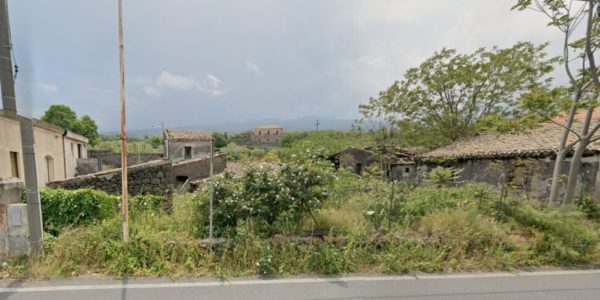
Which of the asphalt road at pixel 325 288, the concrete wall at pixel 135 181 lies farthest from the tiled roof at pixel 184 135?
the asphalt road at pixel 325 288

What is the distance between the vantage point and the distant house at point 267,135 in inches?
3120

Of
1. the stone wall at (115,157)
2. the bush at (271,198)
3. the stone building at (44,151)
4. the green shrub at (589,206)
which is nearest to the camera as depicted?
the bush at (271,198)

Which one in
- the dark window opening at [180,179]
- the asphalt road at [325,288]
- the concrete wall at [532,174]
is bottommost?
the dark window opening at [180,179]

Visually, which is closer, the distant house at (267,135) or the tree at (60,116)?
the tree at (60,116)

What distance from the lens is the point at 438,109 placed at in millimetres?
17031

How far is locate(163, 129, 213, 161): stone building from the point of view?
23.3 metres

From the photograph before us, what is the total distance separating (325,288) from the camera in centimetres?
358

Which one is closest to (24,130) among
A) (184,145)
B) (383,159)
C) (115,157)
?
(383,159)

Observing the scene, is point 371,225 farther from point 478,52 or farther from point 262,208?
point 478,52

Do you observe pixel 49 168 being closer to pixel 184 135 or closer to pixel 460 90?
pixel 184 135

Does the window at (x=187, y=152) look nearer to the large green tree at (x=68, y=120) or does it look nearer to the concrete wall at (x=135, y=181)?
the concrete wall at (x=135, y=181)

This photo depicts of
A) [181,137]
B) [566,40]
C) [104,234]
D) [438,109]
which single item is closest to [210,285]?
[104,234]

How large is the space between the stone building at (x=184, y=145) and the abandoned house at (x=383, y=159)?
38.9 feet

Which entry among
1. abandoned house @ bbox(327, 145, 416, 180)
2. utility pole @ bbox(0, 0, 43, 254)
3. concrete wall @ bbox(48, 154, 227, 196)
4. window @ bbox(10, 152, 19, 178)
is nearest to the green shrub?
abandoned house @ bbox(327, 145, 416, 180)
